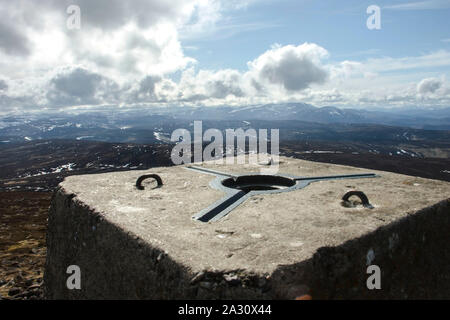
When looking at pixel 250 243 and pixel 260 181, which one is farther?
pixel 260 181

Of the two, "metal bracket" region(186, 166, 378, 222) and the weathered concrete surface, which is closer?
the weathered concrete surface

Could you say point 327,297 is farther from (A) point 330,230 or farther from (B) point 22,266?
(B) point 22,266

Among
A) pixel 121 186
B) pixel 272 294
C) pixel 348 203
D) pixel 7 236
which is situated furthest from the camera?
pixel 7 236

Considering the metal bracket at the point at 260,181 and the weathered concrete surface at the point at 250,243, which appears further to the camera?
the metal bracket at the point at 260,181

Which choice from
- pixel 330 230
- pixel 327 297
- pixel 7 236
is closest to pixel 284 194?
pixel 330 230
